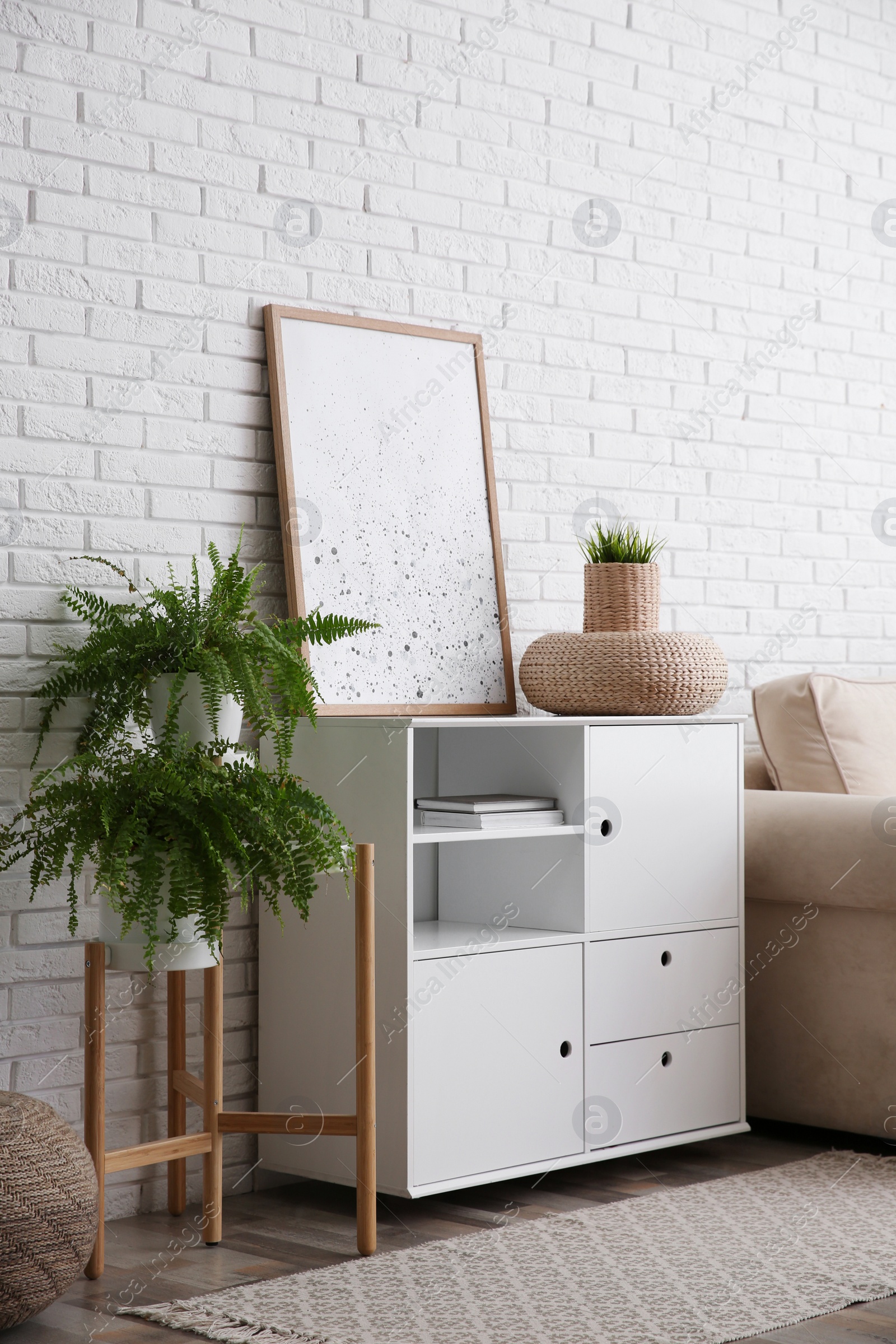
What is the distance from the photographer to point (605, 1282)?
2281mm

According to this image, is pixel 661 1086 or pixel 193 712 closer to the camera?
pixel 193 712

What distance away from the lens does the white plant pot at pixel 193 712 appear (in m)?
2.39

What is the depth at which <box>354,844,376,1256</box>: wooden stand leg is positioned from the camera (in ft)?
8.07

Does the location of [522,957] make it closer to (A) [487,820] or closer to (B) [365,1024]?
(A) [487,820]

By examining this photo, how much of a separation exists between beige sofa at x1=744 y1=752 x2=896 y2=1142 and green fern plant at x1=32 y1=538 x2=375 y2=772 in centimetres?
115

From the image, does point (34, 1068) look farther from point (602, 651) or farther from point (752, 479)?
point (752, 479)

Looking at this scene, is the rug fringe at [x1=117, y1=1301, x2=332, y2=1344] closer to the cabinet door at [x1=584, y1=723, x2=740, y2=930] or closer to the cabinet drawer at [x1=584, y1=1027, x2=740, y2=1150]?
the cabinet drawer at [x1=584, y1=1027, x2=740, y2=1150]

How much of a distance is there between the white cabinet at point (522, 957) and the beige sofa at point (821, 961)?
13cm

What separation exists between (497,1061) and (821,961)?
826mm

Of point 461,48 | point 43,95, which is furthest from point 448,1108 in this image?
point 461,48

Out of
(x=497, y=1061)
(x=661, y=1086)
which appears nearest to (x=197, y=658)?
(x=497, y=1061)

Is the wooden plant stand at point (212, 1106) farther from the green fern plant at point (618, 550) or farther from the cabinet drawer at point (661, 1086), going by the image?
the green fern plant at point (618, 550)

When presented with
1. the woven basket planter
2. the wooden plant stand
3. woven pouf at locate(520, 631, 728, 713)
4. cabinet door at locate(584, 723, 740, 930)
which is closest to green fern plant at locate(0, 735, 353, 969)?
the wooden plant stand

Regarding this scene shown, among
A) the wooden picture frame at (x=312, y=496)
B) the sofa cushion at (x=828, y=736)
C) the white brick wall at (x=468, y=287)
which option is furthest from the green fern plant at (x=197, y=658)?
the sofa cushion at (x=828, y=736)
